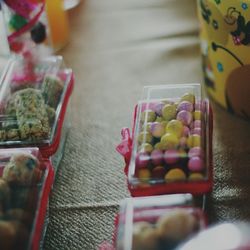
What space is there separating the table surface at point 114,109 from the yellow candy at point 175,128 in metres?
0.16

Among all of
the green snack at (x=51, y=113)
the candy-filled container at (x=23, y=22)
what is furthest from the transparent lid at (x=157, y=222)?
the candy-filled container at (x=23, y=22)

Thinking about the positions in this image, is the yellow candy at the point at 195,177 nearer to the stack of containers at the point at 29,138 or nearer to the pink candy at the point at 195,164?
the pink candy at the point at 195,164

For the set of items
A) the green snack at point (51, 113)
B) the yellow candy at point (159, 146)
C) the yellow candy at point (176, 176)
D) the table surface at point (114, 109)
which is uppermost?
→ the yellow candy at point (159, 146)

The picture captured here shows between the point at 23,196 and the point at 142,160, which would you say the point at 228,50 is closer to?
the point at 142,160

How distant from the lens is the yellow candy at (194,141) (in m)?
0.97

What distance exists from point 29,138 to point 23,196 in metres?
0.18

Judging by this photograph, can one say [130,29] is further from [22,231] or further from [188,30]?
[22,231]

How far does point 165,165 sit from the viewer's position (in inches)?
37.1

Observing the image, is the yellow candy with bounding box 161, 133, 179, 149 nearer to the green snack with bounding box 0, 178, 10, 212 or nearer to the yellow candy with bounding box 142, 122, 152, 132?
the yellow candy with bounding box 142, 122, 152, 132

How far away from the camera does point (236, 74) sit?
1.19 metres

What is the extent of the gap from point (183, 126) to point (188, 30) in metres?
0.75

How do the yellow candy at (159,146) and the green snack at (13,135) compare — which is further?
the green snack at (13,135)

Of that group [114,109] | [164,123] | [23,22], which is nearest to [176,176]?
[164,123]

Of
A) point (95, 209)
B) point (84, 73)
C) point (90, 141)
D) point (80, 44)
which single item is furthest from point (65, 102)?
point (80, 44)
